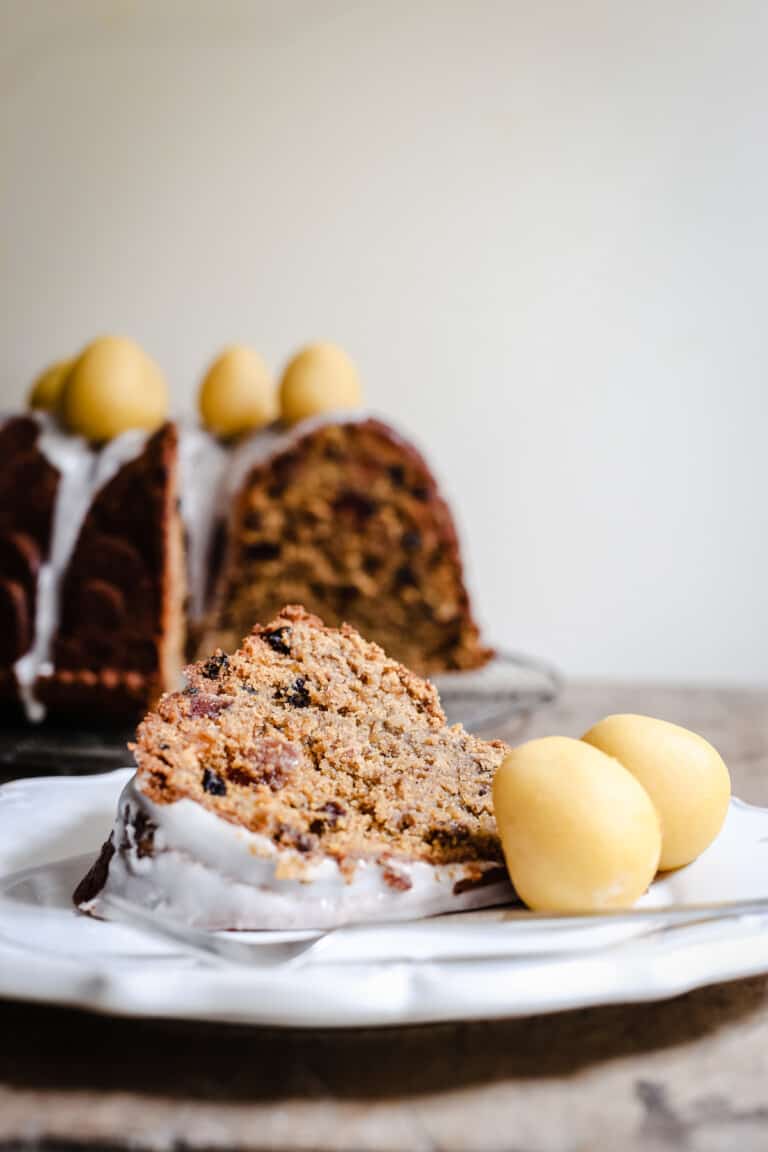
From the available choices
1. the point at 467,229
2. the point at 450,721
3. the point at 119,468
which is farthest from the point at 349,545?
the point at 467,229

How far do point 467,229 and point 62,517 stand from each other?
53.2 inches

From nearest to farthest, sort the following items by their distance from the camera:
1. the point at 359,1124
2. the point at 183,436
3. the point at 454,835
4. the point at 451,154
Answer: the point at 359,1124 < the point at 454,835 < the point at 183,436 < the point at 451,154

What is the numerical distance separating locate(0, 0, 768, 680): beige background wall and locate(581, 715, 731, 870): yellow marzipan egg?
1985 mm

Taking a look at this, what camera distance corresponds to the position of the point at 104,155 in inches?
109

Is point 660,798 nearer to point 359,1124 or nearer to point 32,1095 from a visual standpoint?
point 359,1124

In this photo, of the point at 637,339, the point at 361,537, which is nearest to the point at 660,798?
the point at 361,537

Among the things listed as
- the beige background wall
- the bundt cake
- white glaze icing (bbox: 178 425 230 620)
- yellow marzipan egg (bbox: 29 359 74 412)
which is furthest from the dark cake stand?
the beige background wall

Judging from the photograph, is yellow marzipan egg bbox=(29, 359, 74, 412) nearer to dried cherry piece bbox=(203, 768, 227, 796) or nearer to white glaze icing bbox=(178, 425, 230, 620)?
white glaze icing bbox=(178, 425, 230, 620)

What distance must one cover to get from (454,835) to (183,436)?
133cm

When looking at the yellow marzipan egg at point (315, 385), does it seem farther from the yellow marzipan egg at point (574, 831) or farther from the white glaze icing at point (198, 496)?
the yellow marzipan egg at point (574, 831)

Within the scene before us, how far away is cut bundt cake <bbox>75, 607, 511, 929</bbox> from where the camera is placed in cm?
80

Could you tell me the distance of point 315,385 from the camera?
6.86ft

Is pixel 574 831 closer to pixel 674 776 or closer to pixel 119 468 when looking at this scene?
pixel 674 776

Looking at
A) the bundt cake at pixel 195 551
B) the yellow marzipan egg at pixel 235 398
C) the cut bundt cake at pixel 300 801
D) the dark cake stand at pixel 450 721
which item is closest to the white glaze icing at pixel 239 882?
the cut bundt cake at pixel 300 801
